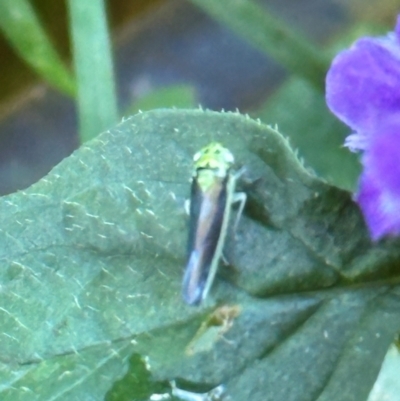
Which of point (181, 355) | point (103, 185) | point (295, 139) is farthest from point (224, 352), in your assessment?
point (295, 139)

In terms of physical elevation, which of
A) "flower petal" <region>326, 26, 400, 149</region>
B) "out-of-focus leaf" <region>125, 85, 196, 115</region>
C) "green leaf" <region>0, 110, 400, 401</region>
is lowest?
"green leaf" <region>0, 110, 400, 401</region>

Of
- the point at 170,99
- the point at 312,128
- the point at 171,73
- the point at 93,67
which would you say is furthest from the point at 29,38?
the point at 171,73

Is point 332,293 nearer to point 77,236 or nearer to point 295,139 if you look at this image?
point 77,236

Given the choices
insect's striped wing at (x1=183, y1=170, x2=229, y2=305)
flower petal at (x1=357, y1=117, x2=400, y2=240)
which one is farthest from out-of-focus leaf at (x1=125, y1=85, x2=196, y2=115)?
flower petal at (x1=357, y1=117, x2=400, y2=240)

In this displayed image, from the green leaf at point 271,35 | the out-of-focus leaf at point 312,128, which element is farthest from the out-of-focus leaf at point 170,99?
the green leaf at point 271,35

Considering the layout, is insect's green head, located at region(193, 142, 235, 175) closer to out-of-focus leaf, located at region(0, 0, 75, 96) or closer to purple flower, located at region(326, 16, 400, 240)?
purple flower, located at region(326, 16, 400, 240)

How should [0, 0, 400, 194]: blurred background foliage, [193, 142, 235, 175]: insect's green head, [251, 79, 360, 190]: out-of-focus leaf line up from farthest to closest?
[0, 0, 400, 194]: blurred background foliage, [251, 79, 360, 190]: out-of-focus leaf, [193, 142, 235, 175]: insect's green head
